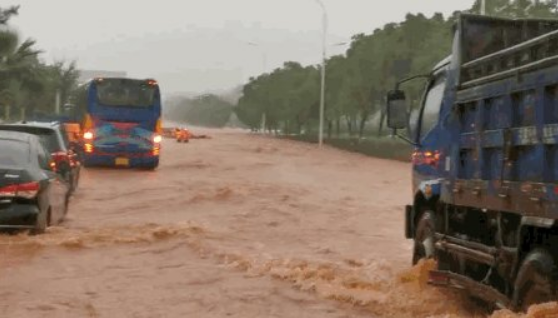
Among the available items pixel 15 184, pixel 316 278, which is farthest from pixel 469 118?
pixel 15 184

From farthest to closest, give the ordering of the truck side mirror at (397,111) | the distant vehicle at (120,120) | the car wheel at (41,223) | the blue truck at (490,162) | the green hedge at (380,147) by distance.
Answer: the green hedge at (380,147)
the distant vehicle at (120,120)
the car wheel at (41,223)
the truck side mirror at (397,111)
the blue truck at (490,162)

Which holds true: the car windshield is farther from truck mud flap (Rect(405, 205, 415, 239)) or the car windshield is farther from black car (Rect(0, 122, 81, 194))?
truck mud flap (Rect(405, 205, 415, 239))

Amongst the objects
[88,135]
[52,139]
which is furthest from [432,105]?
[88,135]

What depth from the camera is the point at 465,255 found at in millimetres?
8227

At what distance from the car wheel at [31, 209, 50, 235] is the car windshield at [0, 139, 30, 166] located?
2.46 feet

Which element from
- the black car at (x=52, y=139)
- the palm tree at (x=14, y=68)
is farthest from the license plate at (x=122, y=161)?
the palm tree at (x=14, y=68)

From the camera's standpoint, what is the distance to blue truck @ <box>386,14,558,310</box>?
6500 mm

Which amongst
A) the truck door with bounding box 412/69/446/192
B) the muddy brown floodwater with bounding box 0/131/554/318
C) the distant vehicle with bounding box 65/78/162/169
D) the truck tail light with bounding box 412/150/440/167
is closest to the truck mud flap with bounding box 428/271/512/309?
the muddy brown floodwater with bounding box 0/131/554/318

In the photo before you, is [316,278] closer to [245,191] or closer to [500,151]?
[500,151]

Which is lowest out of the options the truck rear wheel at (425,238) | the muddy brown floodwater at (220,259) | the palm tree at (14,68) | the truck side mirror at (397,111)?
the muddy brown floodwater at (220,259)

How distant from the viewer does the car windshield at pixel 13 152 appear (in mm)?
12594

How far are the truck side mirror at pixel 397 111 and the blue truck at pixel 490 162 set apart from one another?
1cm

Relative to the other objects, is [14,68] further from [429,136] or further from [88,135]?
[429,136]

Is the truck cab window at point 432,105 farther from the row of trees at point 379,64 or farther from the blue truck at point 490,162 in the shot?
the row of trees at point 379,64
